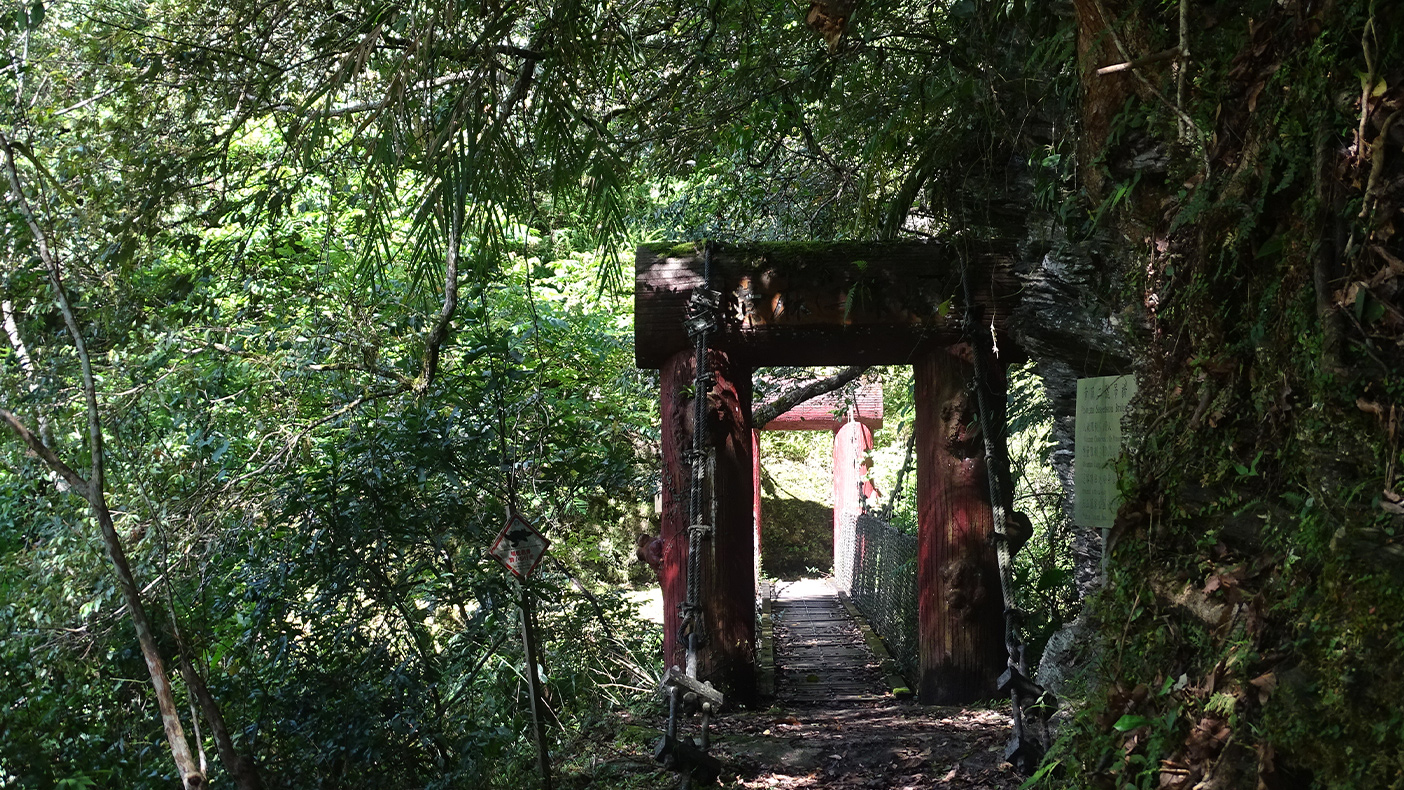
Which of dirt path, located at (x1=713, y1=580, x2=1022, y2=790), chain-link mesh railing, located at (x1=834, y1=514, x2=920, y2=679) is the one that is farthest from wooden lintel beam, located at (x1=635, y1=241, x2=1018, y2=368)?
chain-link mesh railing, located at (x1=834, y1=514, x2=920, y2=679)

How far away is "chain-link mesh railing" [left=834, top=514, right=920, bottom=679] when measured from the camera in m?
7.08

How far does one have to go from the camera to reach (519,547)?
401 centimetres

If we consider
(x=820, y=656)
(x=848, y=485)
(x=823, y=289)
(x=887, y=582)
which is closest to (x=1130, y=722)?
(x=823, y=289)

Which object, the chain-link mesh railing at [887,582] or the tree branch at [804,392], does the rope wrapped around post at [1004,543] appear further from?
the tree branch at [804,392]

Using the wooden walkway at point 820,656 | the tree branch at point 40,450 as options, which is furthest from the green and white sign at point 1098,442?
the wooden walkway at point 820,656

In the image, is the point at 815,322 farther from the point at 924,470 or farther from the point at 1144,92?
the point at 1144,92

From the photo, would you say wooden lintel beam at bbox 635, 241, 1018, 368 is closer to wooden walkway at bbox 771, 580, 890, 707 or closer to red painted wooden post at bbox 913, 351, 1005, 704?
red painted wooden post at bbox 913, 351, 1005, 704

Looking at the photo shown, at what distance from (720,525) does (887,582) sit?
3687 mm

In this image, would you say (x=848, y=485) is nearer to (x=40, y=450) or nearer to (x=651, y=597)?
(x=651, y=597)

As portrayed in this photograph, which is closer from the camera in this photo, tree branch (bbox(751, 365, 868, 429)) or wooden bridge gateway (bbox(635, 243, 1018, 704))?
wooden bridge gateway (bbox(635, 243, 1018, 704))

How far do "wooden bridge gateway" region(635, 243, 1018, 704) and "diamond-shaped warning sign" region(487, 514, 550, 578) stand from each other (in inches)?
51.0

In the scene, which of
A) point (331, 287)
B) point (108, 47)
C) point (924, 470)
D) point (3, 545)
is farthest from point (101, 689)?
point (924, 470)

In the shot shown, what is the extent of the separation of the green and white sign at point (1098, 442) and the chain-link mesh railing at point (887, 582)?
397cm

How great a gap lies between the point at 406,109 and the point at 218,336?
3.80m
